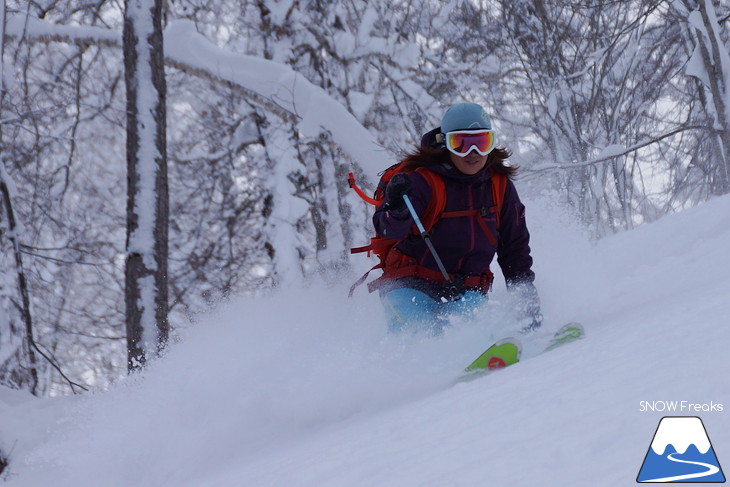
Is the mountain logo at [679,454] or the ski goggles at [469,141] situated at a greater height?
the ski goggles at [469,141]

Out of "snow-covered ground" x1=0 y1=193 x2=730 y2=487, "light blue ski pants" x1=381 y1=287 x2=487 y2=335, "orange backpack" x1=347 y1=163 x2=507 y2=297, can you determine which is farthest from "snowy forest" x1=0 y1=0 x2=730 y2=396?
"light blue ski pants" x1=381 y1=287 x2=487 y2=335

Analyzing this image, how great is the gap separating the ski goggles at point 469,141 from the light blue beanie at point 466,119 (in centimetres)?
4

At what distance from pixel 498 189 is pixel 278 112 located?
247cm

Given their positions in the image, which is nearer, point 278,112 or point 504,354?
point 504,354

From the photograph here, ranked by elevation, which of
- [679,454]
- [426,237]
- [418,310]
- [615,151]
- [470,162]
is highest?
[615,151]

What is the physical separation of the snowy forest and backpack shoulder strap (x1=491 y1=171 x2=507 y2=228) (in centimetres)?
167

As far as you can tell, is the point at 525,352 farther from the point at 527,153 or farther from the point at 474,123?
the point at 527,153

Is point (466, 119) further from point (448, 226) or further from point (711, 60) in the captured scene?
point (711, 60)

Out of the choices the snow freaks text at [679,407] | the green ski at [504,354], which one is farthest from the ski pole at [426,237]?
the snow freaks text at [679,407]

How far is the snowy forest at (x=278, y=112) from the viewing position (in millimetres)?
4906

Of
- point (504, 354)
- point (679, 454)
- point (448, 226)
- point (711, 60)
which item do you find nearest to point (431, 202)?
point (448, 226)

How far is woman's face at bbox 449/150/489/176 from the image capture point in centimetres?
358

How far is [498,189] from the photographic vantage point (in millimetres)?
3814

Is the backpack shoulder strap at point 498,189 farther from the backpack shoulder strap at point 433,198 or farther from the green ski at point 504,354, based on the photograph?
the green ski at point 504,354
